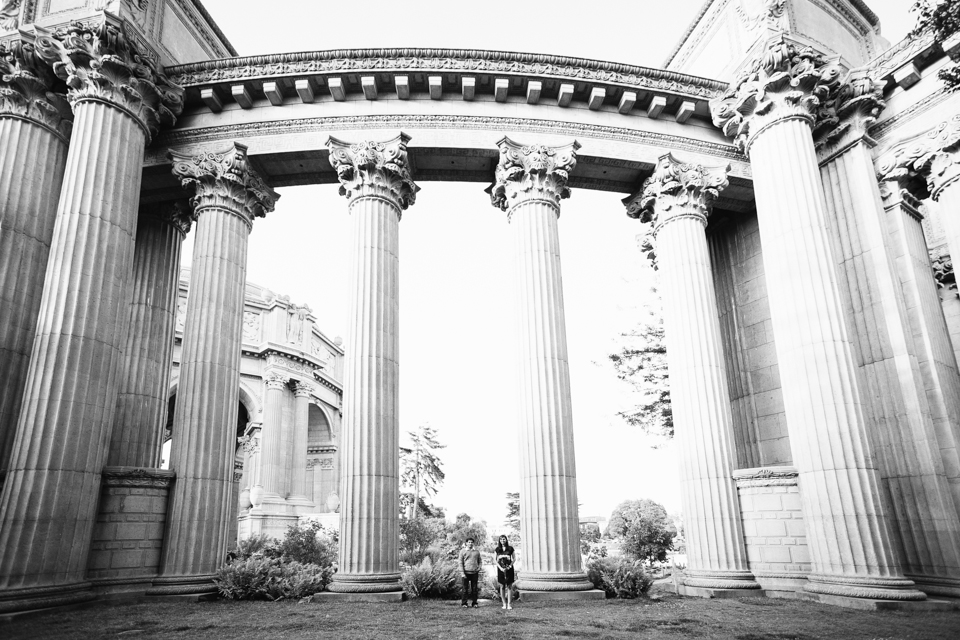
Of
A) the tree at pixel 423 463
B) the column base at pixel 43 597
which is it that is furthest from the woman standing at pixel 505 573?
the tree at pixel 423 463

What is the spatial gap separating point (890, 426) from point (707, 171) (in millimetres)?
10164

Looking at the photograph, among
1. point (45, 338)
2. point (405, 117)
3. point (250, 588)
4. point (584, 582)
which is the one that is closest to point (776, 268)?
point (584, 582)

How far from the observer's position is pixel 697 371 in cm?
2030

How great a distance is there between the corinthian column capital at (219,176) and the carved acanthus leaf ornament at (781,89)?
1626 cm

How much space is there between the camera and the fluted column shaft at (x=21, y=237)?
16781mm

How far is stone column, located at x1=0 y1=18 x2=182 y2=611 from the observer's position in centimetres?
1450

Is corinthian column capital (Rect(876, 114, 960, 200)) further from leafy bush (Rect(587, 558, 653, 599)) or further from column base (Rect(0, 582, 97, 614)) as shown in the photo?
column base (Rect(0, 582, 97, 614))

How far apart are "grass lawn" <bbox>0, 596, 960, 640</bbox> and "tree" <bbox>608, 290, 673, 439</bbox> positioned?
1970 centimetres

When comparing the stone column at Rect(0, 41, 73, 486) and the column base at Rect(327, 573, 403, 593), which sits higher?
the stone column at Rect(0, 41, 73, 486)

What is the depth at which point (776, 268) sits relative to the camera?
752 inches

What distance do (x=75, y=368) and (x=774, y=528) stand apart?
63.0 feet

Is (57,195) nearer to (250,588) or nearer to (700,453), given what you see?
(250,588)

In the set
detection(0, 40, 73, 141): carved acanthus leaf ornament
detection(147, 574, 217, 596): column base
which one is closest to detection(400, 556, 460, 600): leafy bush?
detection(147, 574, 217, 596): column base

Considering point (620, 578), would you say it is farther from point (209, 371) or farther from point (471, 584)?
point (209, 371)
